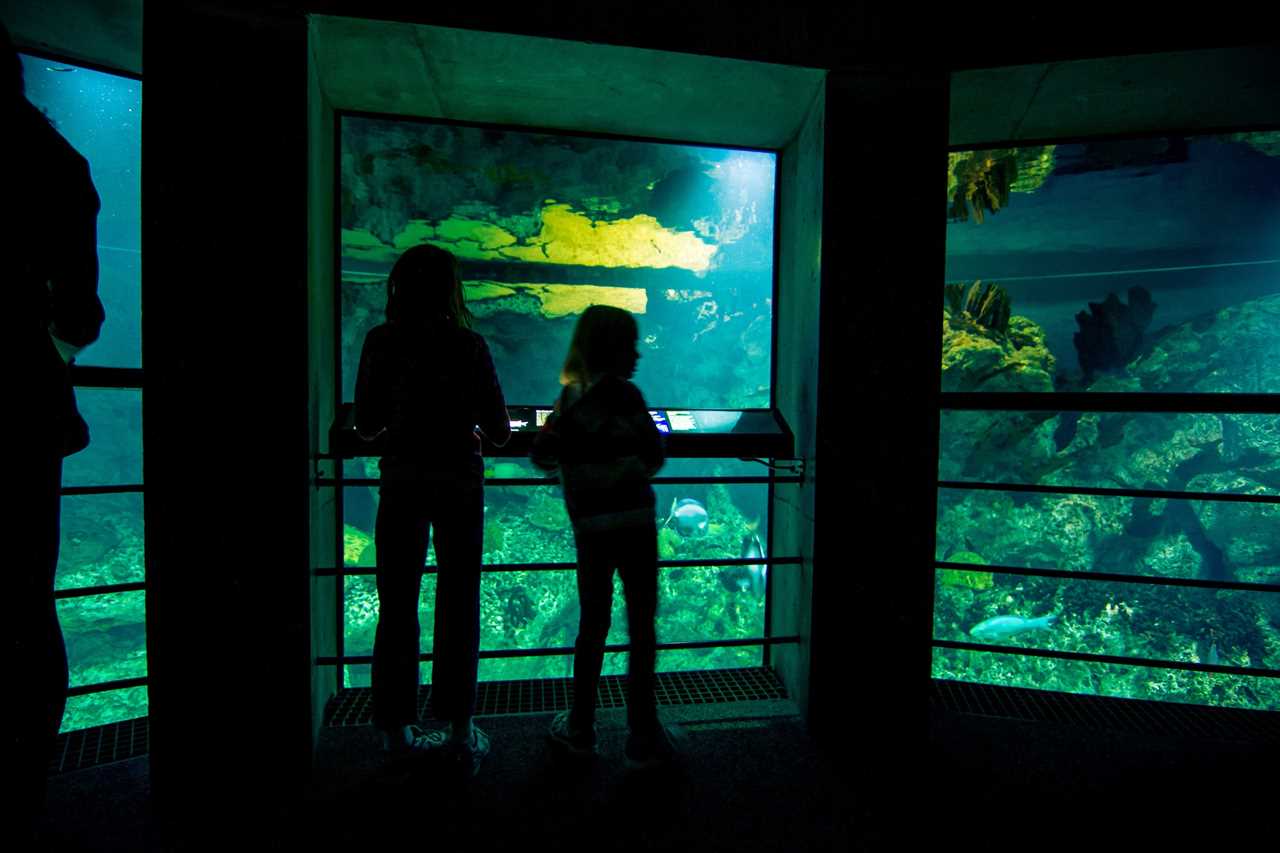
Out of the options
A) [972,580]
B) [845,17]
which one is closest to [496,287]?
[845,17]

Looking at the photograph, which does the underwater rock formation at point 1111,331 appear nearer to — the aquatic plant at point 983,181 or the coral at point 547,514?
the aquatic plant at point 983,181

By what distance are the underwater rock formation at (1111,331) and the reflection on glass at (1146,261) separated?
3cm

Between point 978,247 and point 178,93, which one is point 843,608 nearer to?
point 178,93

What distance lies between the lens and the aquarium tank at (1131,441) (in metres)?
13.8

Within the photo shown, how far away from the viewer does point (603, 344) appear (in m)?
1.78

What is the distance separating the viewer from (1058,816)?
1683mm

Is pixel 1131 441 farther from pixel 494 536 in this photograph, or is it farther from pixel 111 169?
pixel 111 169

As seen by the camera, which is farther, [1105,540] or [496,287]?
[1105,540]

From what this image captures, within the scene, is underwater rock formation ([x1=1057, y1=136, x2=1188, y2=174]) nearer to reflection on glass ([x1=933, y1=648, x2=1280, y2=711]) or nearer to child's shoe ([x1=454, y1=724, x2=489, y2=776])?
reflection on glass ([x1=933, y1=648, x2=1280, y2=711])

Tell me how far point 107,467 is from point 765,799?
26.9 meters

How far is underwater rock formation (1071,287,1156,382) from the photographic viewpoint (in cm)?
1435

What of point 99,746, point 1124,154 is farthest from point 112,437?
point 1124,154

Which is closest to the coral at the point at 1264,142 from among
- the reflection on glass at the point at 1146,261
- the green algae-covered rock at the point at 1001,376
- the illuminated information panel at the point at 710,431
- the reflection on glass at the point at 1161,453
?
the reflection on glass at the point at 1146,261

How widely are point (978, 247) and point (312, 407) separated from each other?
17.8 meters
